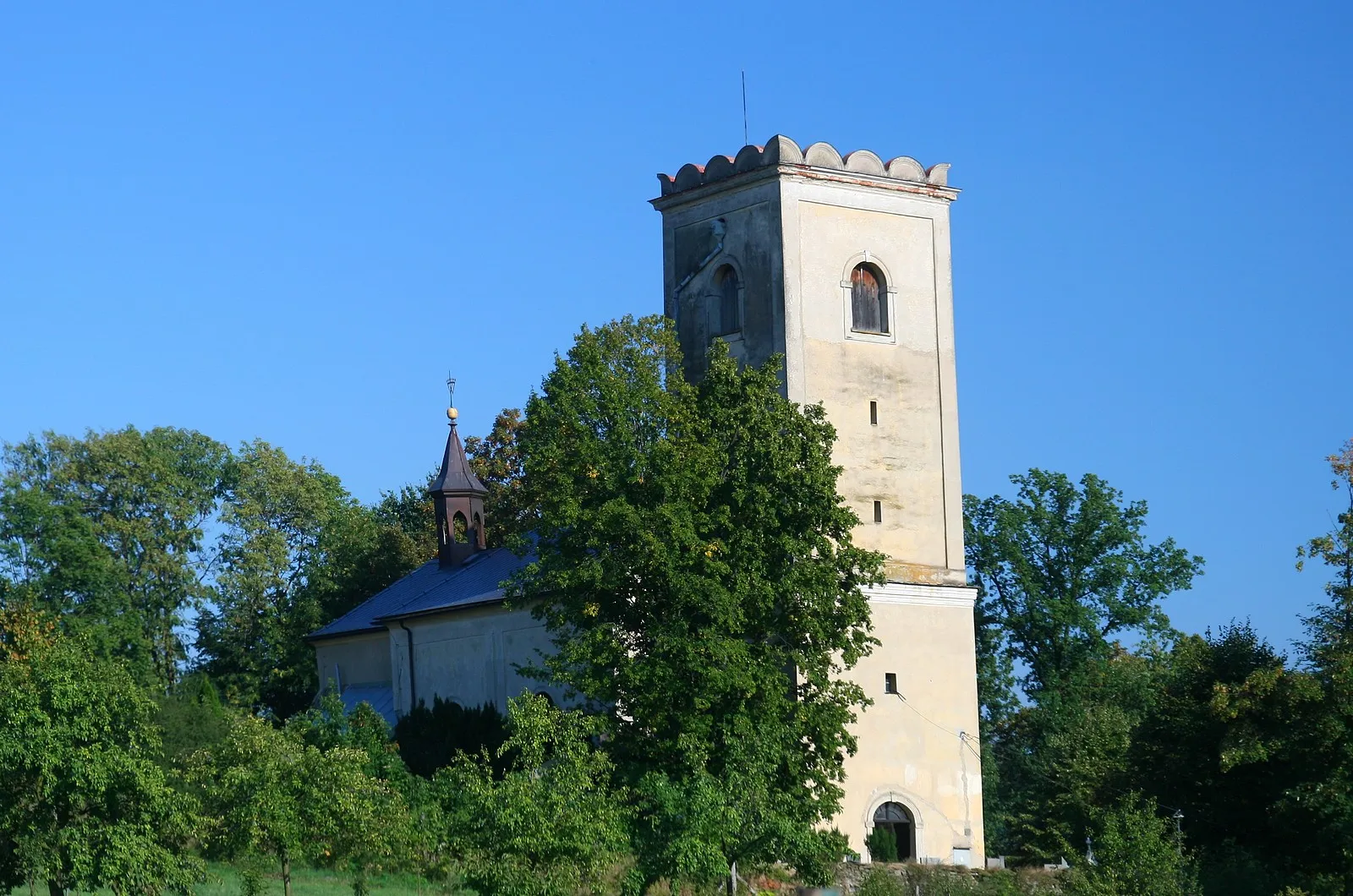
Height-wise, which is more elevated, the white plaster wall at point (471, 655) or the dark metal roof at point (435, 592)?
the dark metal roof at point (435, 592)

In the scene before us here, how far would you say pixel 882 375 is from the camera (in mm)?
39000

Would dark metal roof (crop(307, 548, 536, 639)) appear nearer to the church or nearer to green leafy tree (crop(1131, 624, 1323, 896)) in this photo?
the church

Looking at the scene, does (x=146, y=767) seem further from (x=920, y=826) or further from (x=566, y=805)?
(x=920, y=826)

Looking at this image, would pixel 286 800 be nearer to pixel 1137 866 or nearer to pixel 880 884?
pixel 880 884

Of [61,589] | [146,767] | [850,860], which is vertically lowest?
[850,860]

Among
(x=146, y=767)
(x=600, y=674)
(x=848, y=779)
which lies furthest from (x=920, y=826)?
(x=146, y=767)

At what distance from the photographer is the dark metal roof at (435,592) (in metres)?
45.1

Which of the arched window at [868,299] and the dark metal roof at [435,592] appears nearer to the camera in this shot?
the arched window at [868,299]

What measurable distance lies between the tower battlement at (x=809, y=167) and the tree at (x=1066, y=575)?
15304 mm

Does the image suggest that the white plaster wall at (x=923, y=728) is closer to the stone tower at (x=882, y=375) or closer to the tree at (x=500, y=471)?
the stone tower at (x=882, y=375)

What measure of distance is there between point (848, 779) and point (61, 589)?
3054 centimetres

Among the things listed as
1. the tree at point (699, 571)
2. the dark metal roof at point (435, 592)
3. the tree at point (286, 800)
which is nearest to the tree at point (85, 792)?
the tree at point (286, 800)

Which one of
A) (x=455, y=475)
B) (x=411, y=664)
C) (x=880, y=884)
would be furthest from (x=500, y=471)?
(x=880, y=884)

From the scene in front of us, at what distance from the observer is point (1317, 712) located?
30750 mm
